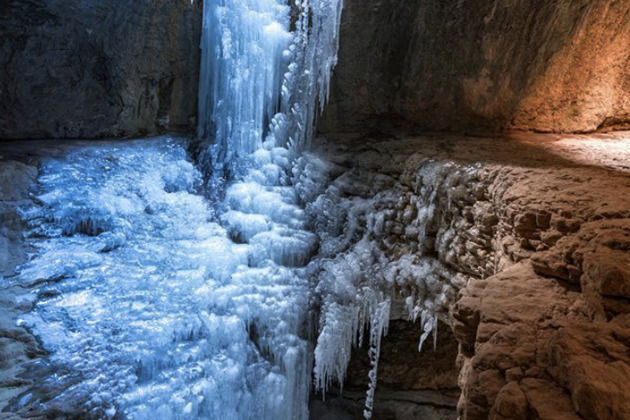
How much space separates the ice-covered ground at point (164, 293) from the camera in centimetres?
394

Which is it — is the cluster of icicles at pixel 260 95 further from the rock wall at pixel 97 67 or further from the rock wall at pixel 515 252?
Result: the rock wall at pixel 515 252

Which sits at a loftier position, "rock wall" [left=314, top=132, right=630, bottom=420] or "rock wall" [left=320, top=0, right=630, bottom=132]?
"rock wall" [left=320, top=0, right=630, bottom=132]

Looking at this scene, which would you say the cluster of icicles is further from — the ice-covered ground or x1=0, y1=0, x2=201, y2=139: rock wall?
x1=0, y1=0, x2=201, y2=139: rock wall

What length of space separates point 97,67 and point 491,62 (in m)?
5.60

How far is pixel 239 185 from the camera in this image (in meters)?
6.25

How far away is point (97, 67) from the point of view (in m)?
7.22

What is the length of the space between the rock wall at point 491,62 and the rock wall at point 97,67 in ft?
9.68

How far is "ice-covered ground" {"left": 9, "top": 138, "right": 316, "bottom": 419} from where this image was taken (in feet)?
12.9

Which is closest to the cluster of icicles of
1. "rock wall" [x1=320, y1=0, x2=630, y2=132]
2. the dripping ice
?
the dripping ice

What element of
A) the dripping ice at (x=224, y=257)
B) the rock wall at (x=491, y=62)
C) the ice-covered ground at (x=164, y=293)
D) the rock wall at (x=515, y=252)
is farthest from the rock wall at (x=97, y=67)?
the rock wall at (x=515, y=252)

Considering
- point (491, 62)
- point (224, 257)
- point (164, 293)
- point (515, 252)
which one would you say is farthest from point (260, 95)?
point (515, 252)

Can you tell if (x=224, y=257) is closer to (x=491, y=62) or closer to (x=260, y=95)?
(x=260, y=95)

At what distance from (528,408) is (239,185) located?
5.12 meters

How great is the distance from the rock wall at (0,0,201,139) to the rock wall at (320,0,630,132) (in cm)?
295
